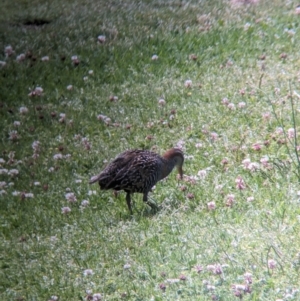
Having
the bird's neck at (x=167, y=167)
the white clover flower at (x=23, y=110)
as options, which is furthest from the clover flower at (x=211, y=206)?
the white clover flower at (x=23, y=110)

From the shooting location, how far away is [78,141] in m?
10.4

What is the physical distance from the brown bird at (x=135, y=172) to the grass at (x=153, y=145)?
0.24 meters

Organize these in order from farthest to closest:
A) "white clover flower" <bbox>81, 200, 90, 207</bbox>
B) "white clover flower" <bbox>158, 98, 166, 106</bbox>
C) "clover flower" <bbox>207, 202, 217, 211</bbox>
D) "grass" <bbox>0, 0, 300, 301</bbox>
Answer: "white clover flower" <bbox>158, 98, 166, 106</bbox>, "white clover flower" <bbox>81, 200, 90, 207</bbox>, "clover flower" <bbox>207, 202, 217, 211</bbox>, "grass" <bbox>0, 0, 300, 301</bbox>

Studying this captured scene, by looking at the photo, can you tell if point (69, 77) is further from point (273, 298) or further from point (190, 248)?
point (273, 298)

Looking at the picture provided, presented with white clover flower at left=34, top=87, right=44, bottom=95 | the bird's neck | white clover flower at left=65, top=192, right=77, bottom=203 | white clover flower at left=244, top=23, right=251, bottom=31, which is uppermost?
white clover flower at left=244, top=23, right=251, bottom=31

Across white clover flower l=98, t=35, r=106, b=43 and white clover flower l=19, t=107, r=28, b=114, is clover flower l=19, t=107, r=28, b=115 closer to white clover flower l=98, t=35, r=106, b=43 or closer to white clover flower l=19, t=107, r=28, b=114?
white clover flower l=19, t=107, r=28, b=114

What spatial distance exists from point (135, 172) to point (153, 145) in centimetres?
174

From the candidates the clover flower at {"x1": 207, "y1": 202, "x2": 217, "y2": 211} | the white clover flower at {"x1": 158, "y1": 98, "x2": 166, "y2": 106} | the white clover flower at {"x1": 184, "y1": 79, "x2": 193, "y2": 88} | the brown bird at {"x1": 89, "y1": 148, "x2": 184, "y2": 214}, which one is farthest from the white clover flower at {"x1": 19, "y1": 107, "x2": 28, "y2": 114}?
the clover flower at {"x1": 207, "y1": 202, "x2": 217, "y2": 211}

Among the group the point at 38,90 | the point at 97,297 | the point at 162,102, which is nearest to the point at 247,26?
the point at 162,102

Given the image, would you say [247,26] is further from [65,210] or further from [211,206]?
[211,206]

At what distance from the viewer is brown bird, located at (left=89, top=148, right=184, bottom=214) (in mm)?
8141

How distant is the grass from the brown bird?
24 cm

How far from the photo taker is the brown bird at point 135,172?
8.14m

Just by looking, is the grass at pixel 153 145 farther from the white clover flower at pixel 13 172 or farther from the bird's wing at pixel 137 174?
the bird's wing at pixel 137 174
